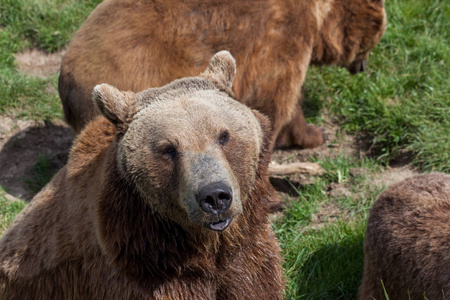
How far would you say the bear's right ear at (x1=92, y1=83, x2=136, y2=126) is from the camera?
3.55 m

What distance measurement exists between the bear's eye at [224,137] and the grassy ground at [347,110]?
6.92 ft

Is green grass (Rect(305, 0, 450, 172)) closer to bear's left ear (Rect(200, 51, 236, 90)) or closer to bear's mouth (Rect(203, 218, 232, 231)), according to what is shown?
bear's left ear (Rect(200, 51, 236, 90))

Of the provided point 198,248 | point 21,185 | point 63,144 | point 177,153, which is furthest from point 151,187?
point 63,144

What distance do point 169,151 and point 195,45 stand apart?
8.99 feet

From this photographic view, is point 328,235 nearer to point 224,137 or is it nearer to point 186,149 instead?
point 224,137

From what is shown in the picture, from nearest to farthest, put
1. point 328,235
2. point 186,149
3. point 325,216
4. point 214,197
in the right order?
point 214,197 → point 186,149 → point 328,235 → point 325,216

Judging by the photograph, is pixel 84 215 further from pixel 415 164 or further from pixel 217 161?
pixel 415 164

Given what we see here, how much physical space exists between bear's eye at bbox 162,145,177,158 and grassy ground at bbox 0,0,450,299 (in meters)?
2.23

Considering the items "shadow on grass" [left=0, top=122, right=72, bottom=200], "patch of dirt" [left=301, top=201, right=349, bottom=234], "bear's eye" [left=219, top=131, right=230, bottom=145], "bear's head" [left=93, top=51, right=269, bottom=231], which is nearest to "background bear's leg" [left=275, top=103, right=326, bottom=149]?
"patch of dirt" [left=301, top=201, right=349, bottom=234]

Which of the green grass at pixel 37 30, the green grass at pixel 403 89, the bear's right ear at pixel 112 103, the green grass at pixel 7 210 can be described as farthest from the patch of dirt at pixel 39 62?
the bear's right ear at pixel 112 103

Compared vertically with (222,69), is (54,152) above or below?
below

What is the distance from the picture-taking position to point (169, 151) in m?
3.41

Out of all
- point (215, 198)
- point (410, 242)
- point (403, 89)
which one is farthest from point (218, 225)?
point (403, 89)

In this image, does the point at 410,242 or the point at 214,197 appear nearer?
the point at 214,197
